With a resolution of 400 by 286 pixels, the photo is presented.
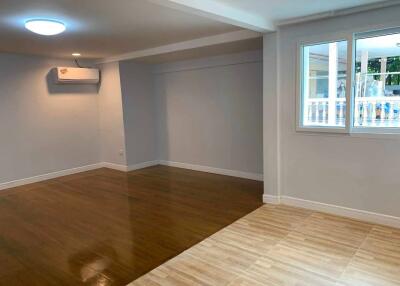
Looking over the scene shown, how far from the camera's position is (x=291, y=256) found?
275 cm

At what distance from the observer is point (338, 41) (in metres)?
3.42

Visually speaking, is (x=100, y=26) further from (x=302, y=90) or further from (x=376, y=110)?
(x=376, y=110)

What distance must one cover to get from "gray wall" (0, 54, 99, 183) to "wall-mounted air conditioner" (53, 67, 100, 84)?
0.73 feet

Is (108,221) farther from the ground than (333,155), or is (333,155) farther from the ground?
(333,155)

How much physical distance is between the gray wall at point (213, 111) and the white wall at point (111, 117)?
90 cm

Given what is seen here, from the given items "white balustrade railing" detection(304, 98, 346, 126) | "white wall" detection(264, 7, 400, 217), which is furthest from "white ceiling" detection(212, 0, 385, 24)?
"white balustrade railing" detection(304, 98, 346, 126)

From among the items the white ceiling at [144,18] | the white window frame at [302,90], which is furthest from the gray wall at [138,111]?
the white window frame at [302,90]

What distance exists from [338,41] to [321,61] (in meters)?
0.30

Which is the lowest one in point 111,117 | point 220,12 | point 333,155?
point 333,155

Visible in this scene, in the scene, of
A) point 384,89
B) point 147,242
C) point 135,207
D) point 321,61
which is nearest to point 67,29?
point 135,207

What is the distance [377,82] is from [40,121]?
215 inches

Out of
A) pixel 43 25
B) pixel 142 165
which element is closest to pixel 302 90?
pixel 43 25

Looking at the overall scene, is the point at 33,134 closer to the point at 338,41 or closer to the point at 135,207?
the point at 135,207

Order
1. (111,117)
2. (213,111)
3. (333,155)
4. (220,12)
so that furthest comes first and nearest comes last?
(111,117), (213,111), (333,155), (220,12)
